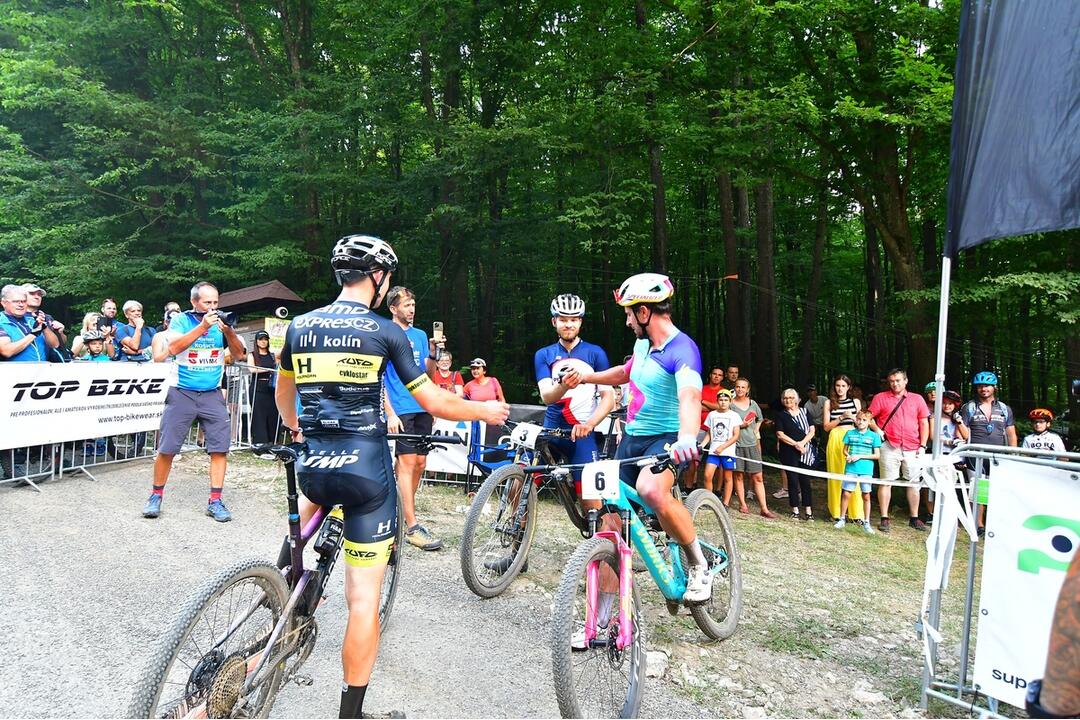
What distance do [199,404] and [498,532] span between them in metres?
3.47

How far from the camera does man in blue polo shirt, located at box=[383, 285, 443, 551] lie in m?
5.55

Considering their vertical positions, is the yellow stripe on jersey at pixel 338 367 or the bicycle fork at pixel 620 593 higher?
the yellow stripe on jersey at pixel 338 367

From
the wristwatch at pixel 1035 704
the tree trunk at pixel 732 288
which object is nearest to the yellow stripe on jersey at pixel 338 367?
the wristwatch at pixel 1035 704

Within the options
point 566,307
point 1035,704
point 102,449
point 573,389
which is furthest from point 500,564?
point 102,449

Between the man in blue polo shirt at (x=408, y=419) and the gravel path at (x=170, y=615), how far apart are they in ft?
0.84

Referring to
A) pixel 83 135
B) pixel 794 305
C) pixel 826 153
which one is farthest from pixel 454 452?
pixel 794 305

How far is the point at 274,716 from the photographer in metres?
3.21

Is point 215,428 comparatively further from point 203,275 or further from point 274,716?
point 203,275

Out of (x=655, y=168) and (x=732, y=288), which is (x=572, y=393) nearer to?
(x=655, y=168)

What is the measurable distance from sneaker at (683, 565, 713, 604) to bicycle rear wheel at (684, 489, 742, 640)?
22 cm

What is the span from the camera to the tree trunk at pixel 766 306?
18328mm

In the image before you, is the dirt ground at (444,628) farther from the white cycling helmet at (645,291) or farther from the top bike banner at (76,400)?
the white cycling helmet at (645,291)

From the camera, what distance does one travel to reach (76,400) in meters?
8.05

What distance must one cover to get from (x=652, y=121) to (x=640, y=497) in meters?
10.1
